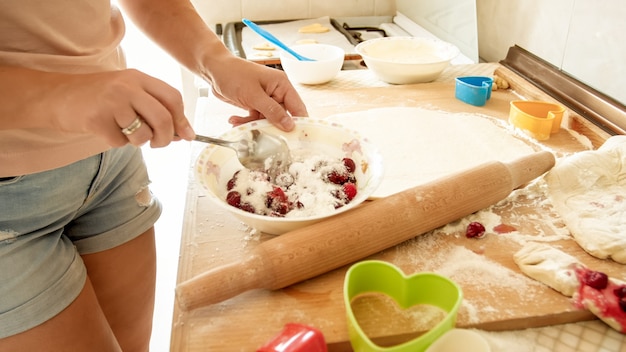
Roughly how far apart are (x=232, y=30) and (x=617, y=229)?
167 cm

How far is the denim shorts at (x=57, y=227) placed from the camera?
2.13ft

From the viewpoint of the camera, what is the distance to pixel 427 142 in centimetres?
105

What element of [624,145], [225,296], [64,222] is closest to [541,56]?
[624,145]

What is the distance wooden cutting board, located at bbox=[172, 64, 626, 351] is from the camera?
0.60 meters

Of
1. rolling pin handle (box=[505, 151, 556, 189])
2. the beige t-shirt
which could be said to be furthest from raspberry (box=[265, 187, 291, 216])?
rolling pin handle (box=[505, 151, 556, 189])

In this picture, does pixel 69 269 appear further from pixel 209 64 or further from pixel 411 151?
pixel 411 151

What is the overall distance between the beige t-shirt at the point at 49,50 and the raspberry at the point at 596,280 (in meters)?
0.73

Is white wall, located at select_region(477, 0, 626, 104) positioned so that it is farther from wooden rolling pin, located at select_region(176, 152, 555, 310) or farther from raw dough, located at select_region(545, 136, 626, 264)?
wooden rolling pin, located at select_region(176, 152, 555, 310)

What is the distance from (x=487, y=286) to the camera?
0.66m

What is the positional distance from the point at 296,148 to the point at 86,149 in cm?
36

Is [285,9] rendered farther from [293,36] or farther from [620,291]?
[620,291]

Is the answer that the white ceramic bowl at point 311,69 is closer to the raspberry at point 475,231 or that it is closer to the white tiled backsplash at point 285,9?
the raspberry at point 475,231

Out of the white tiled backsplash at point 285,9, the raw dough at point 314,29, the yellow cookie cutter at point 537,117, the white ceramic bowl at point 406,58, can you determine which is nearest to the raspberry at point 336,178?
the yellow cookie cutter at point 537,117

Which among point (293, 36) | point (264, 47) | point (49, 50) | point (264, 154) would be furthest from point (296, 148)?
point (293, 36)
